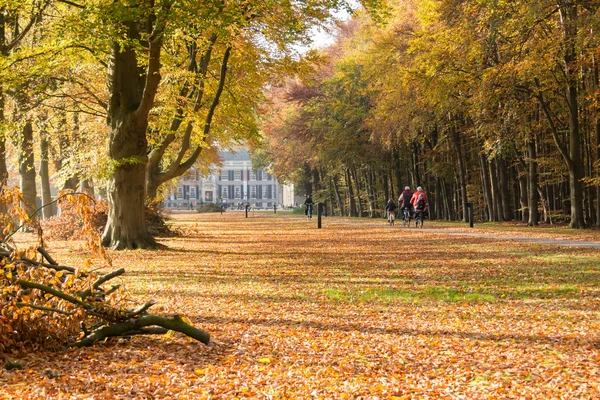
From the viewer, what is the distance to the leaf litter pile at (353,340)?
16.1ft

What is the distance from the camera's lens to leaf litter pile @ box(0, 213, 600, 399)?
491cm

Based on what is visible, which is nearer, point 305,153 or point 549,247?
point 549,247

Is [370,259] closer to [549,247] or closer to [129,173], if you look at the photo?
[549,247]

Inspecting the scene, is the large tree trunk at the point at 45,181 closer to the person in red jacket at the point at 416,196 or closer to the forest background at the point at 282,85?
the forest background at the point at 282,85

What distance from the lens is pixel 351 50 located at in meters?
41.0

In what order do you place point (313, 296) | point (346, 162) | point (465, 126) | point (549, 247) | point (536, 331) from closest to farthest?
point (536, 331) < point (313, 296) < point (549, 247) < point (465, 126) < point (346, 162)

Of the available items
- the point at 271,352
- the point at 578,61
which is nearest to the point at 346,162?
the point at 578,61

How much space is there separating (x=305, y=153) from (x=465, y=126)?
15924 mm

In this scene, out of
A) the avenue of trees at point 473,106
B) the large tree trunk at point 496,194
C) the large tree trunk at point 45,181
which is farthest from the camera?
the large tree trunk at point 496,194

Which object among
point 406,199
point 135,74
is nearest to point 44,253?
point 135,74

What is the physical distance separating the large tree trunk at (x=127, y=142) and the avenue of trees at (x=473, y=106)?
6.17 metres

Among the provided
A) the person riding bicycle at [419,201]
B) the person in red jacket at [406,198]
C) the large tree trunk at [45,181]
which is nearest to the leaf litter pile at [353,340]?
the person riding bicycle at [419,201]

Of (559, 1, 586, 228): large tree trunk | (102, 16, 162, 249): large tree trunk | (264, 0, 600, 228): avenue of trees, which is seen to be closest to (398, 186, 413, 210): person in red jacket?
(264, 0, 600, 228): avenue of trees

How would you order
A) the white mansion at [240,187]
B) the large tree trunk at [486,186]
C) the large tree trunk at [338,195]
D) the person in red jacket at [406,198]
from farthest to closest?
the white mansion at [240,187] < the large tree trunk at [338,195] < the large tree trunk at [486,186] < the person in red jacket at [406,198]
